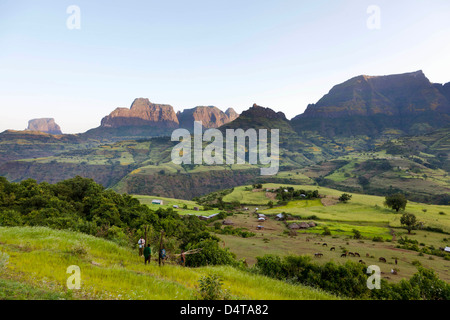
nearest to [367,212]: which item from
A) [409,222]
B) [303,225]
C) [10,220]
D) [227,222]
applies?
[409,222]

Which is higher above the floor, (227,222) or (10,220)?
(10,220)

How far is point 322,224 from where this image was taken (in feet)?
255

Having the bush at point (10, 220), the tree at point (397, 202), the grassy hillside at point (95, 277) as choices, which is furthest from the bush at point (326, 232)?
the bush at point (10, 220)

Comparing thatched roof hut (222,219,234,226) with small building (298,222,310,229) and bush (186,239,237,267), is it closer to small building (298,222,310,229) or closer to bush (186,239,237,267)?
small building (298,222,310,229)

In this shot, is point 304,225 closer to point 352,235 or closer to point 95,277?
point 352,235

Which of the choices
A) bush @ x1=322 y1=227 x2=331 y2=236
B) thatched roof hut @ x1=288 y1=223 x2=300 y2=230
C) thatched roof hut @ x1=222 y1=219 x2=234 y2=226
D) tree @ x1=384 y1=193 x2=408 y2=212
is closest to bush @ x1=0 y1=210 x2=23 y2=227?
thatched roof hut @ x1=222 y1=219 x2=234 y2=226

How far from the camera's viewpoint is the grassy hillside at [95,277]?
30.0 feet

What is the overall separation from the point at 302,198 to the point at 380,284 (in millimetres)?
104950

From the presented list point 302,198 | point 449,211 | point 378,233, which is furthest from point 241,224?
point 449,211

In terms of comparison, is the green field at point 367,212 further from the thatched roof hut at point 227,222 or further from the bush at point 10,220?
the bush at point 10,220

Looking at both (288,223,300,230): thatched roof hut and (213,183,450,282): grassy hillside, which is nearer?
(213,183,450,282): grassy hillside

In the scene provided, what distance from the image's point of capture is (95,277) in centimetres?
1152

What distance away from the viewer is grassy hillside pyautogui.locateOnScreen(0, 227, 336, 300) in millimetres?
9156
